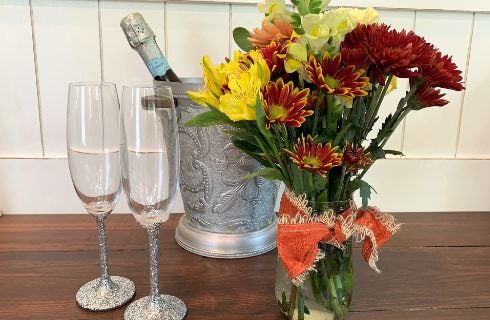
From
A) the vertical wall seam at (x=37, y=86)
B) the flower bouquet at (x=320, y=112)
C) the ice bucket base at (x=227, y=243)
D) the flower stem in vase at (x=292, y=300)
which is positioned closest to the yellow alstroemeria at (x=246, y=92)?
the flower bouquet at (x=320, y=112)

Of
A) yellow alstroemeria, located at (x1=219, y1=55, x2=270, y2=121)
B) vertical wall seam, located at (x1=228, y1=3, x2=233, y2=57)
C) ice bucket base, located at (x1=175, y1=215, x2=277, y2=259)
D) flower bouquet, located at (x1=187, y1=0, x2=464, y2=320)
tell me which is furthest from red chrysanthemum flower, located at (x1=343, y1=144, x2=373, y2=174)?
vertical wall seam, located at (x1=228, y1=3, x2=233, y2=57)

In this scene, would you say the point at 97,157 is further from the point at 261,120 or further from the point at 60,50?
the point at 60,50

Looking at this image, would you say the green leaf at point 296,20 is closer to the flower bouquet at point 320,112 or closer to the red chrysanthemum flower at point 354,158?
the flower bouquet at point 320,112

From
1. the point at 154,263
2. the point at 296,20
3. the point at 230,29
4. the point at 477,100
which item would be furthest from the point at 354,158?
the point at 477,100

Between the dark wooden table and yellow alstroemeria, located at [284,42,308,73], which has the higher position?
yellow alstroemeria, located at [284,42,308,73]

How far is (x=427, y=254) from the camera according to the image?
0.77 meters

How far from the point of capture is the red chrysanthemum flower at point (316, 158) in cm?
44

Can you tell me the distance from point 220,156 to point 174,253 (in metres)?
0.19

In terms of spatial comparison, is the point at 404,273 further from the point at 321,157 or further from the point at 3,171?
the point at 3,171

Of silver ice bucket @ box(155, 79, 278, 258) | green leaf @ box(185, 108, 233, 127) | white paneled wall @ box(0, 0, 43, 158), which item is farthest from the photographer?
white paneled wall @ box(0, 0, 43, 158)

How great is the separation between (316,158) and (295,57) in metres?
0.11

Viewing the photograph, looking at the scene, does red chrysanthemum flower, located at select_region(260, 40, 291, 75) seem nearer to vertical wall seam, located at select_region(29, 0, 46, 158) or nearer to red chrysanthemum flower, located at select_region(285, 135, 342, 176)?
red chrysanthemum flower, located at select_region(285, 135, 342, 176)

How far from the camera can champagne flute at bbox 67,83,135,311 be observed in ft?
1.89

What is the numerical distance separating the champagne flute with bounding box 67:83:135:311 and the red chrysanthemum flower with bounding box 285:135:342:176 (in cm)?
27
